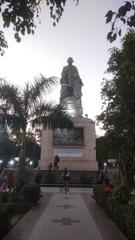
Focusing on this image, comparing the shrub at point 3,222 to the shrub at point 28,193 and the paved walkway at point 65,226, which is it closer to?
the paved walkway at point 65,226

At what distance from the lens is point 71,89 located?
3959 cm

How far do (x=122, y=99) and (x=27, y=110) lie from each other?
14.9 feet

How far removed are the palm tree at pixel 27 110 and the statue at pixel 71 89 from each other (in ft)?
67.5

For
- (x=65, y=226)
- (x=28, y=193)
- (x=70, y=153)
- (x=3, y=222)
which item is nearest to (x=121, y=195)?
(x=65, y=226)

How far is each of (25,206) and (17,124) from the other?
3554 mm

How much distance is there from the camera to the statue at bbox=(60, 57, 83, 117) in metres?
38.4

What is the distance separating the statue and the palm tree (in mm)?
20582

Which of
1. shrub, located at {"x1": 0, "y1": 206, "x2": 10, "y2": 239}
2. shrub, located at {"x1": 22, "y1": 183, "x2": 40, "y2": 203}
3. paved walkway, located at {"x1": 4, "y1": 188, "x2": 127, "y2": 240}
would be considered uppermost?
shrub, located at {"x1": 22, "y1": 183, "x2": 40, "y2": 203}

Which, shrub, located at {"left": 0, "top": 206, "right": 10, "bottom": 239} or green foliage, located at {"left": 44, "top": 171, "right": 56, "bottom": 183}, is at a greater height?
green foliage, located at {"left": 44, "top": 171, "right": 56, "bottom": 183}

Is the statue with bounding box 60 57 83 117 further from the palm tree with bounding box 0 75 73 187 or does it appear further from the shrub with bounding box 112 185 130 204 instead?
the shrub with bounding box 112 185 130 204

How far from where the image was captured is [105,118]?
17.3 m

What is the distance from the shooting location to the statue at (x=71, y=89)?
38438 mm

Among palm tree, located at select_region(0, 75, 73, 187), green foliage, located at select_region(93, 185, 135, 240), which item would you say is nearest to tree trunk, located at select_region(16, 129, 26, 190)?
palm tree, located at select_region(0, 75, 73, 187)

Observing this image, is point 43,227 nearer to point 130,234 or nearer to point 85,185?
point 130,234
